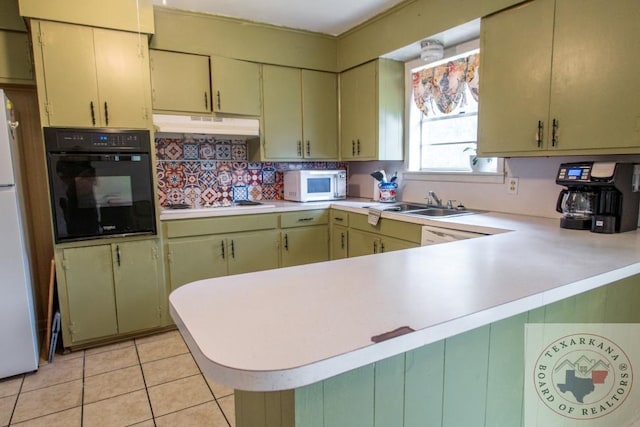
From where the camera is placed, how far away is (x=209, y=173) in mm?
3531

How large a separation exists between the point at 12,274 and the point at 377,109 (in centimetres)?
286

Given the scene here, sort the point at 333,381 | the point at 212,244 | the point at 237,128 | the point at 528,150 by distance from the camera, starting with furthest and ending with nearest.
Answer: the point at 237,128 → the point at 212,244 → the point at 528,150 → the point at 333,381

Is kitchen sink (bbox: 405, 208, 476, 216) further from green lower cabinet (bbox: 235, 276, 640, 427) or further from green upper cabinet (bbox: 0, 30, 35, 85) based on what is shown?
green upper cabinet (bbox: 0, 30, 35, 85)

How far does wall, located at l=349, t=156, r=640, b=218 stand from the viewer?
239 cm

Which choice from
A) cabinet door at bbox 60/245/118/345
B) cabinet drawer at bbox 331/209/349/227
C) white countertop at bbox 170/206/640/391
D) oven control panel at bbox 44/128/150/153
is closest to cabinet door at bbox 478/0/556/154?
white countertop at bbox 170/206/640/391

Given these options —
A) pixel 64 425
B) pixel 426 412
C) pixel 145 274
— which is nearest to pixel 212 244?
pixel 145 274

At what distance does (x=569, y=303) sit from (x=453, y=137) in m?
2.03

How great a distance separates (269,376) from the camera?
658 mm

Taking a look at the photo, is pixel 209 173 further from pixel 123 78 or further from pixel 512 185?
pixel 512 185

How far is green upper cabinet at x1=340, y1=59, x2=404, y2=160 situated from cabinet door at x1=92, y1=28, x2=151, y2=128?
1.79m

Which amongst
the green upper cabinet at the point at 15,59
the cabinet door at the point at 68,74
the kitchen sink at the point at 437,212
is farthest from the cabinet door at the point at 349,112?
the green upper cabinet at the point at 15,59

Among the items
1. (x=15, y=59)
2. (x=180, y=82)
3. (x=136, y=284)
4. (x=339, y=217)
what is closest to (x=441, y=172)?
(x=339, y=217)

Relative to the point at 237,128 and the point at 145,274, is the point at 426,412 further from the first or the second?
the point at 237,128

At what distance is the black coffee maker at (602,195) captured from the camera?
72.6 inches
